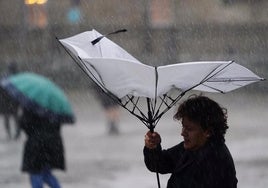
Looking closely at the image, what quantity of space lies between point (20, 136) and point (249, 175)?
4.57 m

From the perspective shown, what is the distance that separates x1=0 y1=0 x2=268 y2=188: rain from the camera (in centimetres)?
1226

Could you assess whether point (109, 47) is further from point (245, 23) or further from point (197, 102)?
point (245, 23)

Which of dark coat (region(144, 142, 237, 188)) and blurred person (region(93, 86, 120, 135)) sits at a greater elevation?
blurred person (region(93, 86, 120, 135))

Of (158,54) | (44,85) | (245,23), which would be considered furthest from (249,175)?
(245,23)

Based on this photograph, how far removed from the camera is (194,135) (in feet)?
12.2

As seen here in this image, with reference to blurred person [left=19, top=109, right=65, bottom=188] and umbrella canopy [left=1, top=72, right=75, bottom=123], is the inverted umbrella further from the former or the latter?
umbrella canopy [left=1, top=72, right=75, bottom=123]

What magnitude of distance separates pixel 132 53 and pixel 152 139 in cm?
1710

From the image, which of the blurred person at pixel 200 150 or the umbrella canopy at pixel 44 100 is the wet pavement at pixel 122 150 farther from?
the blurred person at pixel 200 150

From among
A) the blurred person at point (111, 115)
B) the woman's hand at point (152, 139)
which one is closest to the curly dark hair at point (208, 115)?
the woman's hand at point (152, 139)

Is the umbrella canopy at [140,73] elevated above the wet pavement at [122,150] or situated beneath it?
elevated above

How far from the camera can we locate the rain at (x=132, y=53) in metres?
12.3

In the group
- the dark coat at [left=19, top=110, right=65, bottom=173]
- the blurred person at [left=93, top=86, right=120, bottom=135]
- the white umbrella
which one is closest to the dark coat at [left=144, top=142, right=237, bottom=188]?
the white umbrella

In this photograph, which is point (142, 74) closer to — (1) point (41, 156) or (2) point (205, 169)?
(2) point (205, 169)

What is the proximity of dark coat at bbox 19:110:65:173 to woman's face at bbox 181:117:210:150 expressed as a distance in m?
3.46
